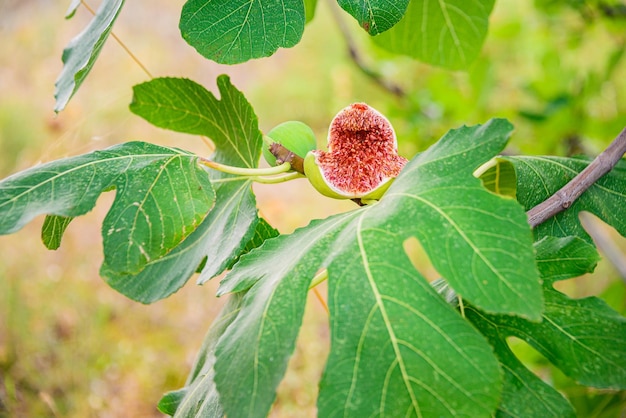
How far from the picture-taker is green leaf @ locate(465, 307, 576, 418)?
1.52 feet

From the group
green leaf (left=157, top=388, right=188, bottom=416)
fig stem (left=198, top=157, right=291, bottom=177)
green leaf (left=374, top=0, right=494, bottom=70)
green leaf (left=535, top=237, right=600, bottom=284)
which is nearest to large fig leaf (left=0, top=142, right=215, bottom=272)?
fig stem (left=198, top=157, right=291, bottom=177)

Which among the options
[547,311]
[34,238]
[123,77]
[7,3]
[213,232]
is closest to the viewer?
[547,311]

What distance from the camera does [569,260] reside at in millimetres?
531

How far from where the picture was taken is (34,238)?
3703 millimetres

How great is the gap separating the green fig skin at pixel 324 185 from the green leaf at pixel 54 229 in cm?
23

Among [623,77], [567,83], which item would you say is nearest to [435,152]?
[567,83]

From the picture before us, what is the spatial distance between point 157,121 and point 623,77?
416 cm

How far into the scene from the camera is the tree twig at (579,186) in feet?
1.92

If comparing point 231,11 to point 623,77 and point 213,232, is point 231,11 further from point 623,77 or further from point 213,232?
point 623,77

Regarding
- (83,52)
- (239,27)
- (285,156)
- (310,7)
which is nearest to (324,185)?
(285,156)

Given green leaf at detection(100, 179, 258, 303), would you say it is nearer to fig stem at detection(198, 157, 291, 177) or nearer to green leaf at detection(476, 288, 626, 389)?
fig stem at detection(198, 157, 291, 177)

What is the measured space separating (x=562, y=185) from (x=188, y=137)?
4199mm

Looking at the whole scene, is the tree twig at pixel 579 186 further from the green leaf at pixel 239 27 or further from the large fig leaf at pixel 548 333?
the green leaf at pixel 239 27

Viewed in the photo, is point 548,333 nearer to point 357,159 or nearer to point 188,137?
point 357,159
